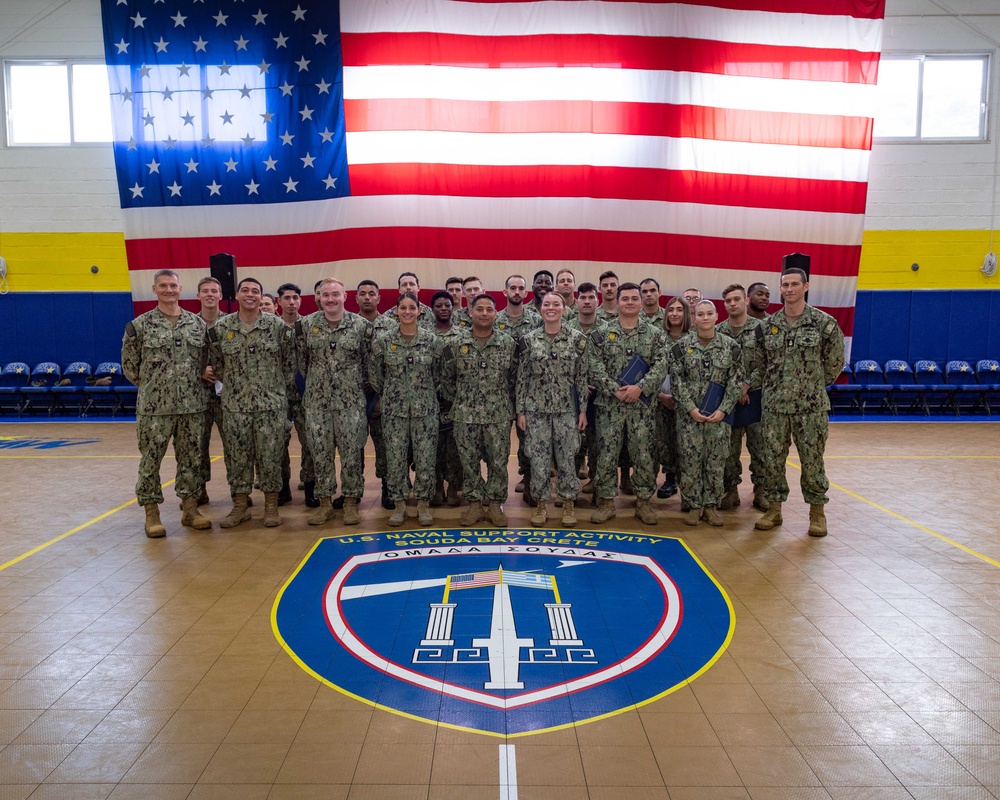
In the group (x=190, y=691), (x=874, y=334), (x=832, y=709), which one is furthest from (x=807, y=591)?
(x=874, y=334)

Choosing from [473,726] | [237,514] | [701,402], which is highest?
[701,402]

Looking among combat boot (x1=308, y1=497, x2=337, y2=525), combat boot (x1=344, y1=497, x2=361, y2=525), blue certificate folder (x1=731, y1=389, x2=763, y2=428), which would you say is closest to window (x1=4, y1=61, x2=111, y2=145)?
combat boot (x1=308, y1=497, x2=337, y2=525)

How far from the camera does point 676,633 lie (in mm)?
3654

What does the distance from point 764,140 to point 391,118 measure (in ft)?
16.6

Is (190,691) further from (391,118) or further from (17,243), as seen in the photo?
(17,243)

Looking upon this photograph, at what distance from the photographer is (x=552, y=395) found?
5.34m

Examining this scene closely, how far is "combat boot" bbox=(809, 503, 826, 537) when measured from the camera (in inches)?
209

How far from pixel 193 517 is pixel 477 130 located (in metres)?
6.65

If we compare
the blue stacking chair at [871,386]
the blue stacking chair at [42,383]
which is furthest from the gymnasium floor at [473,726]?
the blue stacking chair at [42,383]

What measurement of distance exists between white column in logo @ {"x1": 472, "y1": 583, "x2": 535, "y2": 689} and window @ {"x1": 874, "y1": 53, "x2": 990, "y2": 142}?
1122cm

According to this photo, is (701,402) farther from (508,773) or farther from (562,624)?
(508,773)

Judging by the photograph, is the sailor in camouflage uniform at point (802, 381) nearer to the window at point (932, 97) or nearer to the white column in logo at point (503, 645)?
the white column in logo at point (503, 645)

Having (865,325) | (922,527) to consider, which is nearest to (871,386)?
(865,325)

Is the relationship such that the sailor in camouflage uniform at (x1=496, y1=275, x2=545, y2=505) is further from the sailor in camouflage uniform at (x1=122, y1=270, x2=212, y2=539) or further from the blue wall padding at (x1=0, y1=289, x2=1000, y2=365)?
the blue wall padding at (x1=0, y1=289, x2=1000, y2=365)
